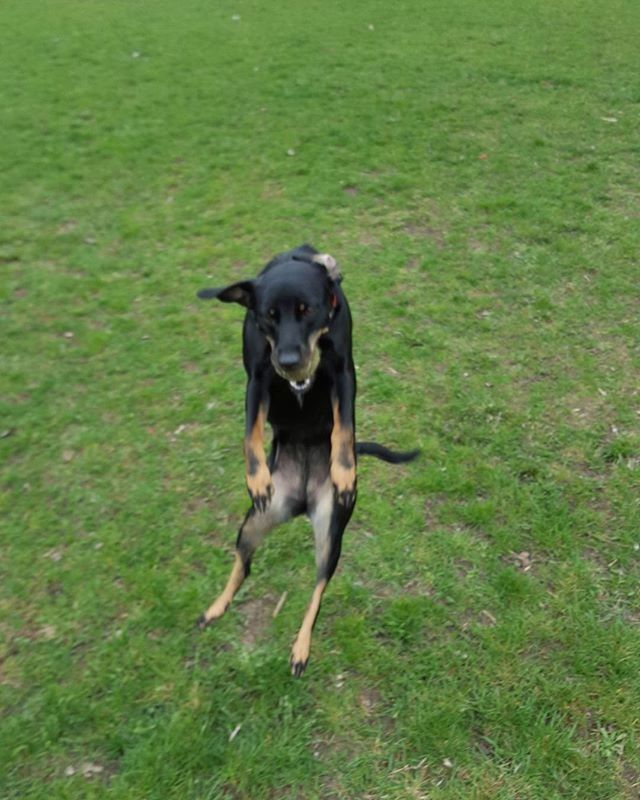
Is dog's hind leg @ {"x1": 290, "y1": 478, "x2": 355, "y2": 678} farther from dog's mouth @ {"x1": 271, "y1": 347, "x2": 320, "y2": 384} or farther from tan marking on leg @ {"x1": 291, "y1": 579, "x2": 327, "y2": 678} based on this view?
dog's mouth @ {"x1": 271, "y1": 347, "x2": 320, "y2": 384}

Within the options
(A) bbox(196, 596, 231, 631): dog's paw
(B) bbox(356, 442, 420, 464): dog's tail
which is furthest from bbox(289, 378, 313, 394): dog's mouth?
(A) bbox(196, 596, 231, 631): dog's paw

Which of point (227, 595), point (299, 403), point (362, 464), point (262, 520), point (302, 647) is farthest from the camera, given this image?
point (362, 464)

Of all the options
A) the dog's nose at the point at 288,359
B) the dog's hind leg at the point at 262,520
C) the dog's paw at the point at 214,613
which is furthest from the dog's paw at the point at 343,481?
the dog's paw at the point at 214,613

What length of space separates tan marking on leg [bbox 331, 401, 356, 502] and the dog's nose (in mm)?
390

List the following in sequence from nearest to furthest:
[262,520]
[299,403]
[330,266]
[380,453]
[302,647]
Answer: [330,266]
[299,403]
[262,520]
[302,647]
[380,453]

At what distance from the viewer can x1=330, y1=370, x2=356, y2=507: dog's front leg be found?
8.72 feet

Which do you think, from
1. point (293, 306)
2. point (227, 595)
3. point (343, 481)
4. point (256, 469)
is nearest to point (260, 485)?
point (256, 469)

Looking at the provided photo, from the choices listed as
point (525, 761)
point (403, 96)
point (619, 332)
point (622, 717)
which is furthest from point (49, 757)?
point (403, 96)

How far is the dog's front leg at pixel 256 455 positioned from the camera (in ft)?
8.82

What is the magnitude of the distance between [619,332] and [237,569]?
355cm

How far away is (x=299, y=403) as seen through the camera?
2.81 meters

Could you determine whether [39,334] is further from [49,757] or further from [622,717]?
[622,717]

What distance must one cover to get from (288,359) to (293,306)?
21cm

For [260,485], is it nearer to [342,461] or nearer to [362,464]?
[342,461]
